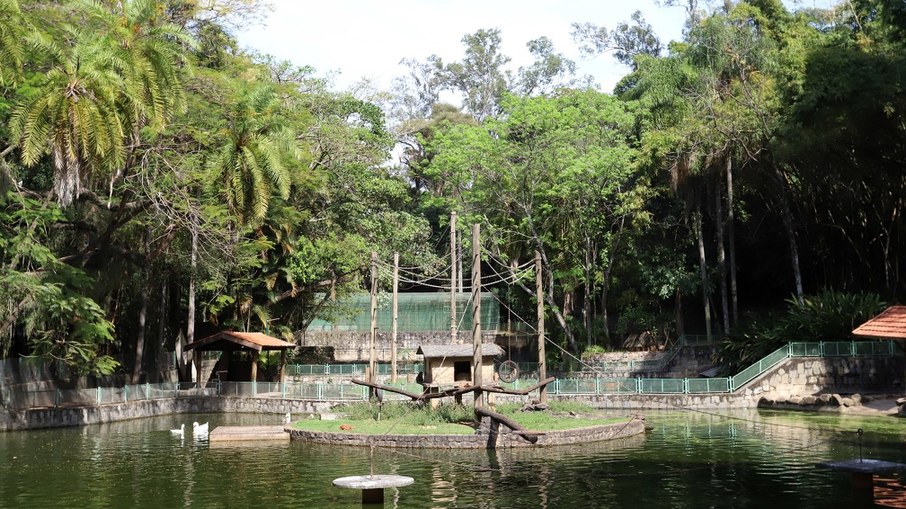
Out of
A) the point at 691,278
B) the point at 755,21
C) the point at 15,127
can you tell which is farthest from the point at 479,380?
the point at 755,21

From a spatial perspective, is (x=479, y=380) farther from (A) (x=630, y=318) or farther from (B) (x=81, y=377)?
(A) (x=630, y=318)

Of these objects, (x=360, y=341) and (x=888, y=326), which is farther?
(x=360, y=341)

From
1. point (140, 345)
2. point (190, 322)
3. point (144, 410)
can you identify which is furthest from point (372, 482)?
point (190, 322)

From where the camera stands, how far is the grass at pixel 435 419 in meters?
28.3

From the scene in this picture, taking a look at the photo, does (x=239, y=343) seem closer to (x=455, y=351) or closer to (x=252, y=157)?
(x=252, y=157)

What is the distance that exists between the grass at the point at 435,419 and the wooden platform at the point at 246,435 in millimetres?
788

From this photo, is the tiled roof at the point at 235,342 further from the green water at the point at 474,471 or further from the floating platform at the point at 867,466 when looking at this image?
the floating platform at the point at 867,466

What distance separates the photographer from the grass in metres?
28.3

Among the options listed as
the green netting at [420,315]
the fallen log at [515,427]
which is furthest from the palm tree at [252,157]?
the green netting at [420,315]

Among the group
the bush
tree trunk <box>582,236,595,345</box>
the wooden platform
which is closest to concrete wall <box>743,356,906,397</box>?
the bush

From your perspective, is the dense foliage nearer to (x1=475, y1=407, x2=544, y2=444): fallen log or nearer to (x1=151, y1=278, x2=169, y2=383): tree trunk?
(x1=151, y1=278, x2=169, y2=383): tree trunk

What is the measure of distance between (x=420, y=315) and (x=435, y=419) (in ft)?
103

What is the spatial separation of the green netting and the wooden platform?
93.9 feet

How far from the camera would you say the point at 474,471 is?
22.7 metres
